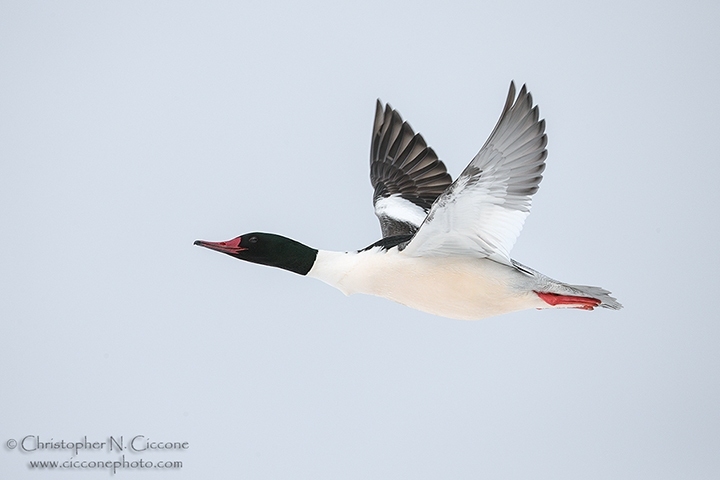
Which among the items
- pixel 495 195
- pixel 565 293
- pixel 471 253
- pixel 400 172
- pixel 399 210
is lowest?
pixel 565 293

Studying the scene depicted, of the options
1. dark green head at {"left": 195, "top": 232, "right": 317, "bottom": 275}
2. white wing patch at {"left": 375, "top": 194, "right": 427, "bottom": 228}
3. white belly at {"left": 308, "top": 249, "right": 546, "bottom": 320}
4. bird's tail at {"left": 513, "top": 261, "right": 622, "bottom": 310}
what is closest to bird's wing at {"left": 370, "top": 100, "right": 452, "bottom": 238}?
white wing patch at {"left": 375, "top": 194, "right": 427, "bottom": 228}

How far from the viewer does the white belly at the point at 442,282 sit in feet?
12.2

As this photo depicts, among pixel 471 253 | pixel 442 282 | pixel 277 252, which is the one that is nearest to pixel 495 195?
pixel 471 253

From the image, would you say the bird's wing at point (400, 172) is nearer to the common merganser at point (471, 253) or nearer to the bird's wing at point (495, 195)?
the common merganser at point (471, 253)

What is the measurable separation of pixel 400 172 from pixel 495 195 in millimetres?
1750

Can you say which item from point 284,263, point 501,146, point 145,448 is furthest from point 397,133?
point 145,448

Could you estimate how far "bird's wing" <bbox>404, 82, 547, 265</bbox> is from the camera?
11.0ft

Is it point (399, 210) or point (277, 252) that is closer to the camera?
point (277, 252)

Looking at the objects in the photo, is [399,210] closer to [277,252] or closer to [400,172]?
[400,172]

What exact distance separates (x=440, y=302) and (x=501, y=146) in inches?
30.9

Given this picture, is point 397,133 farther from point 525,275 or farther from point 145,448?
point 145,448

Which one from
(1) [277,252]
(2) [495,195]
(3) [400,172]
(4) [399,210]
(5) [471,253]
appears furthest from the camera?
(3) [400,172]

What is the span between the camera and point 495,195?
3490mm

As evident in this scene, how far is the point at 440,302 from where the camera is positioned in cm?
378
